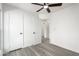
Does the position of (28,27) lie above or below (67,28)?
above

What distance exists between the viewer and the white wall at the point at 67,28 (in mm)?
3332

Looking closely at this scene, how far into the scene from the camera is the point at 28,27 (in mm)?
4492

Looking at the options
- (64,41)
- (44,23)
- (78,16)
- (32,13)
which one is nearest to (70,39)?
(64,41)

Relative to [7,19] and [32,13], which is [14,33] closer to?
[7,19]

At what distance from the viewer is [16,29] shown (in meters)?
3.74

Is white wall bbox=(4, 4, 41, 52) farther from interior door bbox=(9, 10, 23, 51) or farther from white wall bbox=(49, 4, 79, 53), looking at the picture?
white wall bbox=(49, 4, 79, 53)

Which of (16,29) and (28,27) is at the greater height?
(28,27)

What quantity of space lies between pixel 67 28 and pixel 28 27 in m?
2.34

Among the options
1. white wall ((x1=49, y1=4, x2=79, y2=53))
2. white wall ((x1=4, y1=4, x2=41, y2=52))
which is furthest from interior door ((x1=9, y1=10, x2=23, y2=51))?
white wall ((x1=49, y1=4, x2=79, y2=53))

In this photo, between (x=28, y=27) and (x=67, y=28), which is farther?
(x=28, y=27)

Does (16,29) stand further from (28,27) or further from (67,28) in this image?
(67,28)

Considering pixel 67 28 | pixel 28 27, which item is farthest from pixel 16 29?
pixel 67 28

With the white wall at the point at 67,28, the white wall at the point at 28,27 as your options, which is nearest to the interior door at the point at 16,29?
the white wall at the point at 28,27

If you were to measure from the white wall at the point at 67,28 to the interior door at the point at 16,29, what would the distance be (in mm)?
2318
